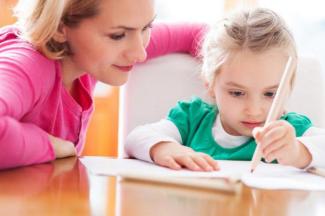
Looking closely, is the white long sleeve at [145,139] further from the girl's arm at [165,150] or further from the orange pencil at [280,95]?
the orange pencil at [280,95]

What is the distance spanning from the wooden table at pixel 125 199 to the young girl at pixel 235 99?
0.29 m

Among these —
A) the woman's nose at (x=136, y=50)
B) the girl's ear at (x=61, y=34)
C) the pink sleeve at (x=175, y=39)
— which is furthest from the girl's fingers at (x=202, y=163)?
the pink sleeve at (x=175, y=39)

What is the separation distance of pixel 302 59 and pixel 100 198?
3.08 feet

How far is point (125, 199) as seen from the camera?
0.61m

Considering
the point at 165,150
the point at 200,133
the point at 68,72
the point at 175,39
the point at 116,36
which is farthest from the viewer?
the point at 175,39

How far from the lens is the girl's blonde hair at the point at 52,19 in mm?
1032

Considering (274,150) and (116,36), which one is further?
(116,36)

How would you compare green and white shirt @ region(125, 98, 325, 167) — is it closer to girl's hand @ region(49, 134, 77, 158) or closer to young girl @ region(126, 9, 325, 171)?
young girl @ region(126, 9, 325, 171)

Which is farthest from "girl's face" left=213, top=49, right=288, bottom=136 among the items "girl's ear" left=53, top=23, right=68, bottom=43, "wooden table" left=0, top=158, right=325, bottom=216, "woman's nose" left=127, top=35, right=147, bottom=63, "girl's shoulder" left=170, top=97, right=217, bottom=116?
"wooden table" left=0, top=158, right=325, bottom=216

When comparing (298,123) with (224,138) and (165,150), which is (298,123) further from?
(165,150)

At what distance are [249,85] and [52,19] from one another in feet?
1.29

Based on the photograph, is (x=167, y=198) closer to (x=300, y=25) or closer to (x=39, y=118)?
(x=39, y=118)

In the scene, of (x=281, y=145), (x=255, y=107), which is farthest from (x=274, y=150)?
(x=255, y=107)

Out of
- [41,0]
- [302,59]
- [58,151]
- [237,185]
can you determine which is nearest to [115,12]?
[41,0]
